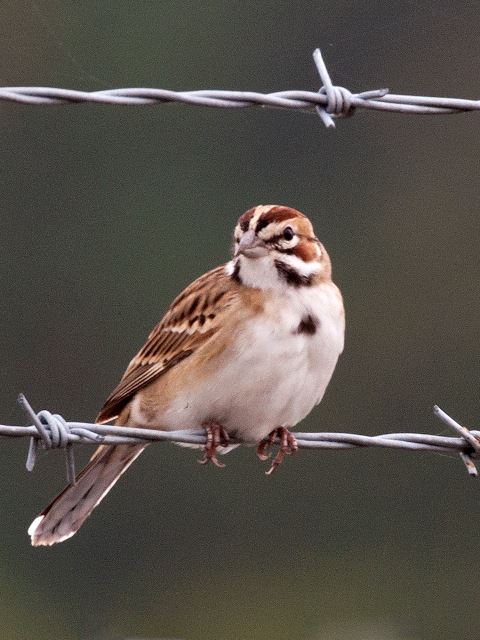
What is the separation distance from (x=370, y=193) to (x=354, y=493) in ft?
21.6

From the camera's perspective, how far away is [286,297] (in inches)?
286

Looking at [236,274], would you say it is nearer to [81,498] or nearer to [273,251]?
[273,251]

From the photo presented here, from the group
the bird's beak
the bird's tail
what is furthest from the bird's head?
the bird's tail

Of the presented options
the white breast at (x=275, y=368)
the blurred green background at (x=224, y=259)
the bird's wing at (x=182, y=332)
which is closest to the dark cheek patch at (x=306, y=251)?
the white breast at (x=275, y=368)

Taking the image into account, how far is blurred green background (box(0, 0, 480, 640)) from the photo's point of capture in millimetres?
21172

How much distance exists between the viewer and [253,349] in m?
7.20

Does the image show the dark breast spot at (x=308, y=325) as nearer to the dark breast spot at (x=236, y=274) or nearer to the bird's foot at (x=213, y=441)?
the dark breast spot at (x=236, y=274)

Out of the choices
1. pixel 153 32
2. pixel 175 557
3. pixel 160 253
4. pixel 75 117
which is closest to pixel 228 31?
pixel 153 32

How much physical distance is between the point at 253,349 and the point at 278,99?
1.20 meters

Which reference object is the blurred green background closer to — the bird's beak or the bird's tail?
the bird's tail

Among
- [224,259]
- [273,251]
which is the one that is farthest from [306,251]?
[224,259]

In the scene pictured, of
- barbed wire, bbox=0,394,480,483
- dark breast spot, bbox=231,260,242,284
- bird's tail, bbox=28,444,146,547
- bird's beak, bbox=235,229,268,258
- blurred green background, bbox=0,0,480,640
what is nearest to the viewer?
barbed wire, bbox=0,394,480,483

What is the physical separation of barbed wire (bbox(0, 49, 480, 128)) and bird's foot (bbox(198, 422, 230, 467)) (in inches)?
54.3

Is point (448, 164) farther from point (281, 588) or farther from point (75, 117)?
point (281, 588)
